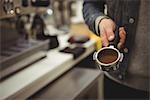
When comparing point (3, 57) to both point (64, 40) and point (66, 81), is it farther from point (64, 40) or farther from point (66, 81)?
point (64, 40)

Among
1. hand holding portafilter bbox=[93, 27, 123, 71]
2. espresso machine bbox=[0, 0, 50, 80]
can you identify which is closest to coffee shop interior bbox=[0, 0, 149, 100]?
espresso machine bbox=[0, 0, 50, 80]

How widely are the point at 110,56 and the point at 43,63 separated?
65cm

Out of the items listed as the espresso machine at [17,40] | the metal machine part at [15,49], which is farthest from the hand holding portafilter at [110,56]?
the metal machine part at [15,49]

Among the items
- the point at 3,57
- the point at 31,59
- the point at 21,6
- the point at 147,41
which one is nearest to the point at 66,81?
the point at 31,59

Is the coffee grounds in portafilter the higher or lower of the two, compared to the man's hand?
lower

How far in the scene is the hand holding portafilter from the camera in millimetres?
624

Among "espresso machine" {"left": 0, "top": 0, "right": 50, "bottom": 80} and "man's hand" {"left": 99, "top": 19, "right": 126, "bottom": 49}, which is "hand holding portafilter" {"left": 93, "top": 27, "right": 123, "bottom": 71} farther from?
"espresso machine" {"left": 0, "top": 0, "right": 50, "bottom": 80}

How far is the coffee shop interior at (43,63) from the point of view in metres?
0.97

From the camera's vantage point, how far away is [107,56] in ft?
2.10

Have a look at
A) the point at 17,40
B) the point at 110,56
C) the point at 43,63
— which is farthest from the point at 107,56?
the point at 17,40

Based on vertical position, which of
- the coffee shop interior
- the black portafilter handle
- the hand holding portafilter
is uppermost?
the black portafilter handle

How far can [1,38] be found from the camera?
1315 mm

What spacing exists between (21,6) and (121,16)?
0.46 metres

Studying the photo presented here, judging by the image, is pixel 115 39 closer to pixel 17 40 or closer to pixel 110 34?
Answer: pixel 110 34
